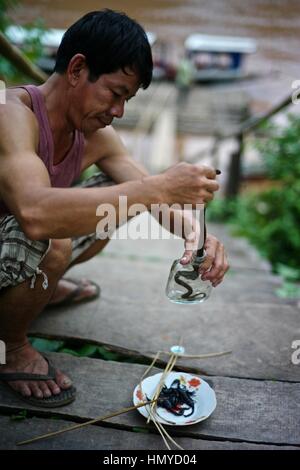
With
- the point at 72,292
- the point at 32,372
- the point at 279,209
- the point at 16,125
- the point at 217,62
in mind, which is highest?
the point at 16,125

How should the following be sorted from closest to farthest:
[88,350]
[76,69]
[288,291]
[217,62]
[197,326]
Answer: [76,69]
[88,350]
[197,326]
[288,291]
[217,62]

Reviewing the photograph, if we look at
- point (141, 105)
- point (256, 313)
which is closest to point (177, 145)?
point (141, 105)

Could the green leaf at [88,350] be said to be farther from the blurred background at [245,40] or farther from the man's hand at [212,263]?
the blurred background at [245,40]

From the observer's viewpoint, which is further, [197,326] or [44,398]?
[197,326]

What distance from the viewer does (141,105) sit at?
20.1 meters

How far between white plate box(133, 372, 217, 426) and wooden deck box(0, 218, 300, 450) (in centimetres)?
4

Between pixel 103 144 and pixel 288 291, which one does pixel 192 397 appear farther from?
pixel 288 291

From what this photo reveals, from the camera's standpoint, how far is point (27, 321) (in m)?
1.91

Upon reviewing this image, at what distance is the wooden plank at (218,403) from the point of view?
1688mm

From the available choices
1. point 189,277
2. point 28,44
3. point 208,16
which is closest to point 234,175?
point 208,16

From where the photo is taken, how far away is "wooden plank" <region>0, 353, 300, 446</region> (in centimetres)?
169

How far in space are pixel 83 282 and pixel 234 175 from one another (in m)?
4.60

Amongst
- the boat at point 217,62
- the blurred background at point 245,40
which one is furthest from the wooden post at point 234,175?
the boat at point 217,62
